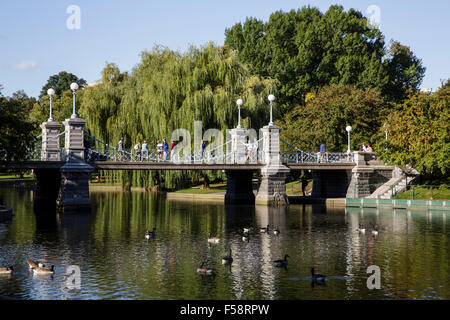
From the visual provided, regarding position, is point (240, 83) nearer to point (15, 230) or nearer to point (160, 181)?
point (160, 181)

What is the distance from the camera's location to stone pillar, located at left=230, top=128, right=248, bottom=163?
4466cm

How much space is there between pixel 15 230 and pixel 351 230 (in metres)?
16.3

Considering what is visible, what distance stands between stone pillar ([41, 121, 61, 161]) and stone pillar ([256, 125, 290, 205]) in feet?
47.3

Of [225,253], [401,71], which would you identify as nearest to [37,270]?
[225,253]

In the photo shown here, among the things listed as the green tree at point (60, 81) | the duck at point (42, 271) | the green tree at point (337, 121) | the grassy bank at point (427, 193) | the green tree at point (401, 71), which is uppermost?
the green tree at point (60, 81)

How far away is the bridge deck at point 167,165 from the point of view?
37375 millimetres

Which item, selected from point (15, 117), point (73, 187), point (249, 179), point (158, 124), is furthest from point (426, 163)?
point (15, 117)

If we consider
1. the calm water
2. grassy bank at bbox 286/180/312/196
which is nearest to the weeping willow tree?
grassy bank at bbox 286/180/312/196

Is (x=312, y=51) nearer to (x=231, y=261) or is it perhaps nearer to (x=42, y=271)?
(x=231, y=261)

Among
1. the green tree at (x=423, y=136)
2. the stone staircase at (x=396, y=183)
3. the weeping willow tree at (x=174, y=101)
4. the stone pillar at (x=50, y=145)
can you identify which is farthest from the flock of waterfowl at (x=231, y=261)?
the weeping willow tree at (x=174, y=101)

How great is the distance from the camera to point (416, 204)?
40.0 meters

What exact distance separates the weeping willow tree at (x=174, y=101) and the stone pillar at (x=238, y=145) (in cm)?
274

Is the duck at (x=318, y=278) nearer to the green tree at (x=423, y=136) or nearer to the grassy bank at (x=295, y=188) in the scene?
the green tree at (x=423, y=136)

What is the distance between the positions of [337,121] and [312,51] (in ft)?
50.6
